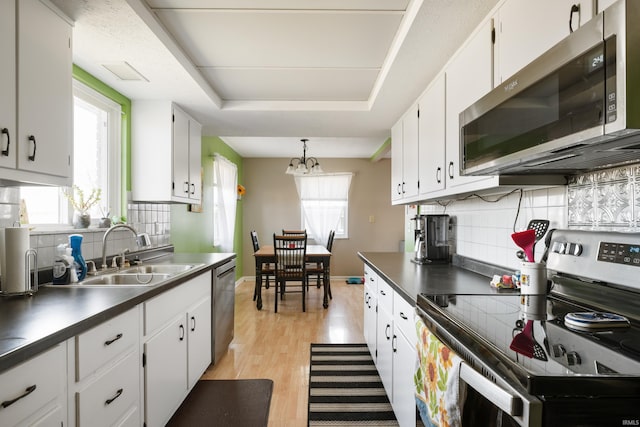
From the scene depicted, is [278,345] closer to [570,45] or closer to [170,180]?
[170,180]

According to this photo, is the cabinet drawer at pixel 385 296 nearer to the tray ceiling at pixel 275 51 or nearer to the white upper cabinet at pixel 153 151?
the tray ceiling at pixel 275 51

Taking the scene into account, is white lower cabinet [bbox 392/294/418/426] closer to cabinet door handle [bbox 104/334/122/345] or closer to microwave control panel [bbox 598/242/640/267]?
microwave control panel [bbox 598/242/640/267]

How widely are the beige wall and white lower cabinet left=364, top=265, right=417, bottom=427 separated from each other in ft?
13.9

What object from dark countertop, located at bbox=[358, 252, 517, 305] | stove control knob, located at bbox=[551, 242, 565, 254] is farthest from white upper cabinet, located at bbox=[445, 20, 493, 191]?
dark countertop, located at bbox=[358, 252, 517, 305]

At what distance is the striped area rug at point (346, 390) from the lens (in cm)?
211

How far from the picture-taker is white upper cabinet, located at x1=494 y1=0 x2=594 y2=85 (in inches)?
41.9

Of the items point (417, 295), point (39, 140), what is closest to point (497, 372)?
point (417, 295)

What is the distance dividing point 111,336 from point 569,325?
5.11ft

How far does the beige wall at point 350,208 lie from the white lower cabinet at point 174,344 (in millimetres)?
4189

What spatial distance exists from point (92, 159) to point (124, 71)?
0.69 metres

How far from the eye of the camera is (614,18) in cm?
76

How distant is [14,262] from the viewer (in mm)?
1472

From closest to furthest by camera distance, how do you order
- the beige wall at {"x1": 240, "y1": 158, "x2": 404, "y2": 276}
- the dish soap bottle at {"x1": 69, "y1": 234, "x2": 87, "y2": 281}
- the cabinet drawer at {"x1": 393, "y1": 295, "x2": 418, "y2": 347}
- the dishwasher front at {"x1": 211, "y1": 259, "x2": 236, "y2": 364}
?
1. the cabinet drawer at {"x1": 393, "y1": 295, "x2": 418, "y2": 347}
2. the dish soap bottle at {"x1": 69, "y1": 234, "x2": 87, "y2": 281}
3. the dishwasher front at {"x1": 211, "y1": 259, "x2": 236, "y2": 364}
4. the beige wall at {"x1": 240, "y1": 158, "x2": 404, "y2": 276}

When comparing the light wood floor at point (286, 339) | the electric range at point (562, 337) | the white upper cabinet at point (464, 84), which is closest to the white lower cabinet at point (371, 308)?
the light wood floor at point (286, 339)
